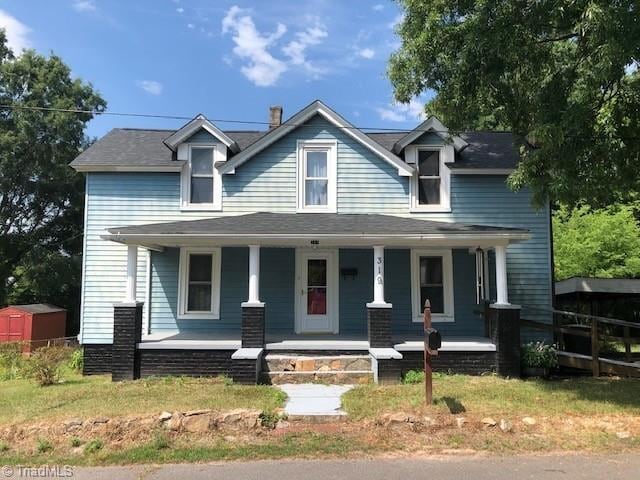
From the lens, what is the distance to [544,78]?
962 centimetres

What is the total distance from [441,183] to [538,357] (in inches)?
187

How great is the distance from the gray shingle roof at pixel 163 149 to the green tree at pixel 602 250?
7.48 meters

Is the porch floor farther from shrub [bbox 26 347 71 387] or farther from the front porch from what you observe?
shrub [bbox 26 347 71 387]

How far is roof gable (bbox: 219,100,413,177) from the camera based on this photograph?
42.4 feet

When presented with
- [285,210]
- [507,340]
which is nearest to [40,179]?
[285,210]

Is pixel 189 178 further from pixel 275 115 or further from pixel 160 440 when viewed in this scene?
pixel 160 440

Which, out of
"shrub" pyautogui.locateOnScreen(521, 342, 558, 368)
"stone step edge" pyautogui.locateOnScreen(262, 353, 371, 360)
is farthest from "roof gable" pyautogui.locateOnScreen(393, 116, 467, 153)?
"stone step edge" pyautogui.locateOnScreen(262, 353, 371, 360)

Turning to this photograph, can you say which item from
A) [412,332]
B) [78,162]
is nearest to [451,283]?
[412,332]

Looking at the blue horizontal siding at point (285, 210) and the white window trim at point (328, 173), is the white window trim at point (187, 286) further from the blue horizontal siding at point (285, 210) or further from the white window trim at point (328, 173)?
the white window trim at point (328, 173)

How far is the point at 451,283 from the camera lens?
41.8ft

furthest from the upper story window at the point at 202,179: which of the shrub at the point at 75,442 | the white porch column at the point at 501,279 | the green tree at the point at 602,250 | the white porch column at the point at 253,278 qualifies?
the green tree at the point at 602,250

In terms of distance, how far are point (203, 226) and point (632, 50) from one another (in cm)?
828

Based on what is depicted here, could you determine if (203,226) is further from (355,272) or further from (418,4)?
(418,4)

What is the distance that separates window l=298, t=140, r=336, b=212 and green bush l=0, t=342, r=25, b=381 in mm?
7494
